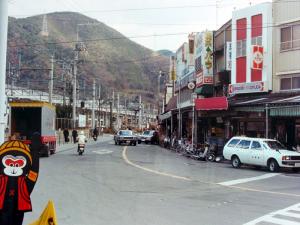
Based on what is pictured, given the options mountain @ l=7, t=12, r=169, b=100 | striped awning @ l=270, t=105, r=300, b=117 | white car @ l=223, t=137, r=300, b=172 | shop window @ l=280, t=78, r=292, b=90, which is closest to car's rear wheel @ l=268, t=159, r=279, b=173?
white car @ l=223, t=137, r=300, b=172

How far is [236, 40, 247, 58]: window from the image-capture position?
36175mm

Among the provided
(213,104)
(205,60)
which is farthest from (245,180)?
(205,60)

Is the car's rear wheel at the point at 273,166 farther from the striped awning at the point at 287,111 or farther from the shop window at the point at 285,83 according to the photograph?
the shop window at the point at 285,83

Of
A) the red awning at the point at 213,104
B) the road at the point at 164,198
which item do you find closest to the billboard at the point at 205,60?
the red awning at the point at 213,104

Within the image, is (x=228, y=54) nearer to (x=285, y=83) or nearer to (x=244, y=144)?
(x=285, y=83)

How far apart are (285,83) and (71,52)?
4129 centimetres

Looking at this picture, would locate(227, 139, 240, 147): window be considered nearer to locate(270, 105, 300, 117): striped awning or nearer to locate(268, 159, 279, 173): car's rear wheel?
locate(270, 105, 300, 117): striped awning

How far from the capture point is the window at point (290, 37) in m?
31.8

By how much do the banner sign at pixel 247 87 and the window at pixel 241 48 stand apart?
7.72 feet

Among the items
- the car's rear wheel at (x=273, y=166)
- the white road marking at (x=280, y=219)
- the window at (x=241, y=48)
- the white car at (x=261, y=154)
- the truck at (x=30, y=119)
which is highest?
the window at (x=241, y=48)

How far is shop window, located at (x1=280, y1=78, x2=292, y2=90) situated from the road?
11521 millimetres

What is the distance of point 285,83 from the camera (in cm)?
3266

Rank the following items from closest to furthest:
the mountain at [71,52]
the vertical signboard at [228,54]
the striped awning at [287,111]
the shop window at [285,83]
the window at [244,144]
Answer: the striped awning at [287,111] < the window at [244,144] < the shop window at [285,83] < the vertical signboard at [228,54] < the mountain at [71,52]

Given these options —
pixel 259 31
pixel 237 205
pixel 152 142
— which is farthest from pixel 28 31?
pixel 237 205
